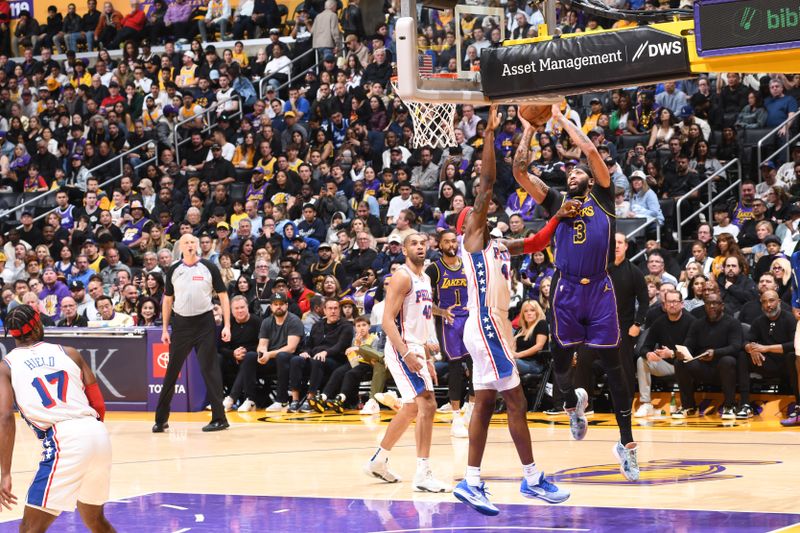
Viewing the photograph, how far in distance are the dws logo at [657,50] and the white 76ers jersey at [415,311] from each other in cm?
234

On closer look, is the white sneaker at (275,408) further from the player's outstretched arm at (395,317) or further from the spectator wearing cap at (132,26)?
the spectator wearing cap at (132,26)

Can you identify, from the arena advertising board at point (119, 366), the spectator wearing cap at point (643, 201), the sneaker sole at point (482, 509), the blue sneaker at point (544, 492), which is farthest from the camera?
the arena advertising board at point (119, 366)

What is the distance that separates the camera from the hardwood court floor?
342 inches

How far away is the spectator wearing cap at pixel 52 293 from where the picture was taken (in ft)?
64.4

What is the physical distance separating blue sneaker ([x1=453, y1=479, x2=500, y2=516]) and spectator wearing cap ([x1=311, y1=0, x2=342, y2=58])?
56.0 feet

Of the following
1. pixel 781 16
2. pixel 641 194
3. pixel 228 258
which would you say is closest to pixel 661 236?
pixel 641 194

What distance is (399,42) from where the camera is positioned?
989 centimetres

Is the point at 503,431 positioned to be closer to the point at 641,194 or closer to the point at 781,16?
the point at 641,194

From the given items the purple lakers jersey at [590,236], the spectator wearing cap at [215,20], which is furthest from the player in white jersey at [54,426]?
the spectator wearing cap at [215,20]

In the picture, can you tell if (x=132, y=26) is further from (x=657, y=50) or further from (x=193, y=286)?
(x=657, y=50)

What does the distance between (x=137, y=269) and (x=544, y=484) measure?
12710mm

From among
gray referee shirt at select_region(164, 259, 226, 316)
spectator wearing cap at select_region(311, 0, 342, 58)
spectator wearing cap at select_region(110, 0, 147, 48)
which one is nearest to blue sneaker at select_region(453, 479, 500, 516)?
gray referee shirt at select_region(164, 259, 226, 316)

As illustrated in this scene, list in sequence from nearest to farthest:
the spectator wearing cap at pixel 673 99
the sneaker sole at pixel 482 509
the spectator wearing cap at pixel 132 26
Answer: the sneaker sole at pixel 482 509 → the spectator wearing cap at pixel 673 99 → the spectator wearing cap at pixel 132 26

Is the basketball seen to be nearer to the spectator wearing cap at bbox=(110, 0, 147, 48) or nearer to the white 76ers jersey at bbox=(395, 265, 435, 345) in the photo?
the white 76ers jersey at bbox=(395, 265, 435, 345)
